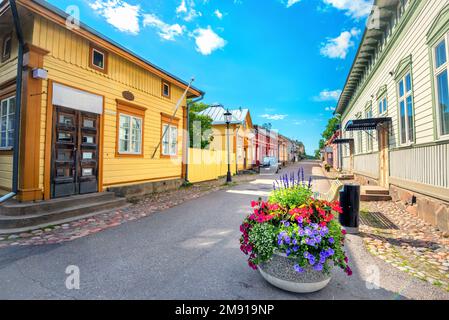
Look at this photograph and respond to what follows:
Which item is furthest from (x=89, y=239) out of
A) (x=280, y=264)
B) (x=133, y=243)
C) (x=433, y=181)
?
(x=433, y=181)

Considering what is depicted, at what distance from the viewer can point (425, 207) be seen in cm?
538

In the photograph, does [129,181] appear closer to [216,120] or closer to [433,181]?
[433,181]

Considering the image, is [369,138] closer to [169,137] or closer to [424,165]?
[424,165]

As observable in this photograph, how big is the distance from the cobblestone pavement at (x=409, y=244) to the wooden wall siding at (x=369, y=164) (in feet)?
12.9

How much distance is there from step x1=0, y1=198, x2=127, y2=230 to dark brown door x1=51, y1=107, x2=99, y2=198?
727 millimetres

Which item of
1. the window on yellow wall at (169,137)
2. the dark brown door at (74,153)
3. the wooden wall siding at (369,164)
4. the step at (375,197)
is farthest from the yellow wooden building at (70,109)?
the wooden wall siding at (369,164)

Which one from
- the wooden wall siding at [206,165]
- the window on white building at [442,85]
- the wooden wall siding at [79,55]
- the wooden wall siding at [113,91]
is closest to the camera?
the window on white building at [442,85]

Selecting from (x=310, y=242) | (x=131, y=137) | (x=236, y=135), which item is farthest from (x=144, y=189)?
(x=236, y=135)

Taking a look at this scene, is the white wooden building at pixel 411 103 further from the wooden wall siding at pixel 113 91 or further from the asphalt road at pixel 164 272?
the wooden wall siding at pixel 113 91

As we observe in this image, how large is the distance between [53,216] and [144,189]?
3.75 metres

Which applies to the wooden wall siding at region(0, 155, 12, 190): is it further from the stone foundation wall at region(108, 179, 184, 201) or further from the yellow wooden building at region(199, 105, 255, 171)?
the yellow wooden building at region(199, 105, 255, 171)

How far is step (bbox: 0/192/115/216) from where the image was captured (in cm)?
499

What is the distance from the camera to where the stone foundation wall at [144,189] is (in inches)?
311
